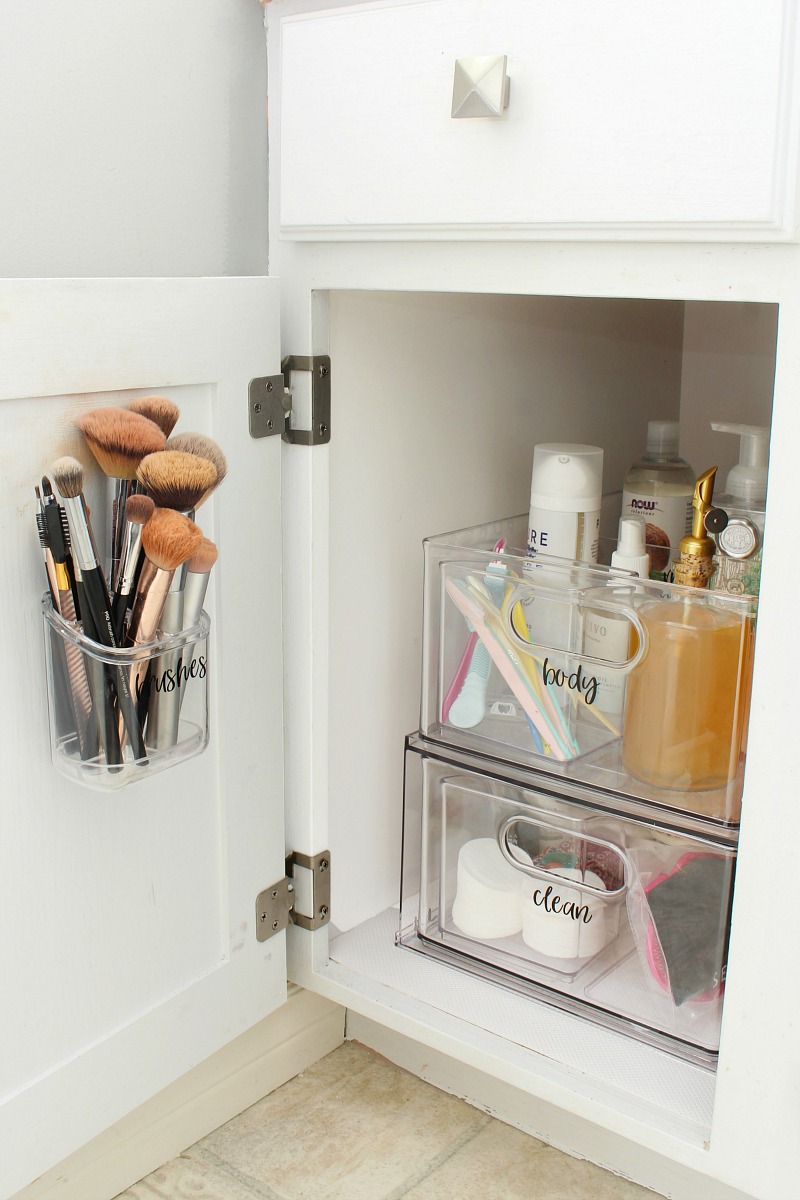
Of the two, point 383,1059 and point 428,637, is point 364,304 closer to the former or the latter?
point 428,637

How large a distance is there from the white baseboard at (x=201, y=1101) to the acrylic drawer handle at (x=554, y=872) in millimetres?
230

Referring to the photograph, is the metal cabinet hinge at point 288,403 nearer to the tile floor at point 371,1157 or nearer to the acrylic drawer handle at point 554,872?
the acrylic drawer handle at point 554,872

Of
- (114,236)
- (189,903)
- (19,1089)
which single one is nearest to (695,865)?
(189,903)

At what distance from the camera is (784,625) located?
557 mm

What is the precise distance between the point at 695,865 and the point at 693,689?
0.12 m

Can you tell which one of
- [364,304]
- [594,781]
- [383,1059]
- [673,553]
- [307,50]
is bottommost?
[383,1059]

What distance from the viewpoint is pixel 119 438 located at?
0.56 m

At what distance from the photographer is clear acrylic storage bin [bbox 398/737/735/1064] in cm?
72

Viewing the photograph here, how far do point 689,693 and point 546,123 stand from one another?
0.35 metres

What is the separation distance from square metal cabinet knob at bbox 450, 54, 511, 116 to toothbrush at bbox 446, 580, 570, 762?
33 cm

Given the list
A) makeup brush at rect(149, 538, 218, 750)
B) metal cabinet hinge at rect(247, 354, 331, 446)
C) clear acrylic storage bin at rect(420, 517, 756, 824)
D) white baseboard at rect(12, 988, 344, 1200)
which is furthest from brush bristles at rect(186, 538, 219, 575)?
white baseboard at rect(12, 988, 344, 1200)

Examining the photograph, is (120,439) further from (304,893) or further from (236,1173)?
(236,1173)

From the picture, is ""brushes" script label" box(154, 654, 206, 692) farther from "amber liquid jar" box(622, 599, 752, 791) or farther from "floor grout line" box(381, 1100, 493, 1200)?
"floor grout line" box(381, 1100, 493, 1200)

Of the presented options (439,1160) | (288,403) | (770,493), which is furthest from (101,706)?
(439,1160)
